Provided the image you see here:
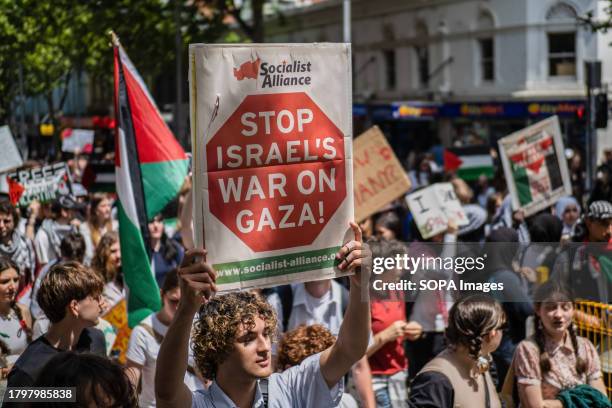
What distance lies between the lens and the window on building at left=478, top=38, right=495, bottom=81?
105ft

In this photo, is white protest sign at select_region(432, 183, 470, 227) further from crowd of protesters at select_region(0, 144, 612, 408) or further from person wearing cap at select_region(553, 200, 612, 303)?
person wearing cap at select_region(553, 200, 612, 303)

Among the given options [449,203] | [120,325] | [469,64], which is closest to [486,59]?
[469,64]

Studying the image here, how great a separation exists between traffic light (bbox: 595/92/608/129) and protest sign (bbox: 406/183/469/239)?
23.5 feet

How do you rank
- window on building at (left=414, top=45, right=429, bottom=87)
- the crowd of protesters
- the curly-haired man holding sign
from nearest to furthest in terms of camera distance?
the crowd of protesters < the curly-haired man holding sign < window on building at (left=414, top=45, right=429, bottom=87)

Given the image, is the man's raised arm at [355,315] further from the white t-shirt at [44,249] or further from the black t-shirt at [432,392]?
the white t-shirt at [44,249]

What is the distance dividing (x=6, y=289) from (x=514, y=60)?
26849mm

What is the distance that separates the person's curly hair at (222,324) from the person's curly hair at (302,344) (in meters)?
1.01

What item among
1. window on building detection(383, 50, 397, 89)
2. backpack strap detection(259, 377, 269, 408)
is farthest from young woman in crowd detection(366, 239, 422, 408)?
window on building detection(383, 50, 397, 89)

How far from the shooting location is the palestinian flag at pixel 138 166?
664 cm

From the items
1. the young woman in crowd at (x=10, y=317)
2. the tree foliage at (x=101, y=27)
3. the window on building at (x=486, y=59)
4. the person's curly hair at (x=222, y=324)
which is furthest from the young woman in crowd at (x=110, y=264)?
the window on building at (x=486, y=59)

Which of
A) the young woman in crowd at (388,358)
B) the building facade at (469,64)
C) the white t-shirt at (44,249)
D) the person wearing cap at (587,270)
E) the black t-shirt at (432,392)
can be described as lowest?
the young woman in crowd at (388,358)

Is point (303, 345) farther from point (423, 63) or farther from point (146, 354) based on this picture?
point (423, 63)

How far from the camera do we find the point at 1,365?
5.02m

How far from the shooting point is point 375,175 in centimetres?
941
